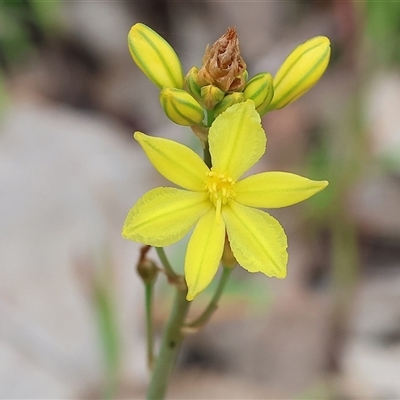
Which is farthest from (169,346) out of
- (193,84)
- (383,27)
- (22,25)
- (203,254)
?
(22,25)

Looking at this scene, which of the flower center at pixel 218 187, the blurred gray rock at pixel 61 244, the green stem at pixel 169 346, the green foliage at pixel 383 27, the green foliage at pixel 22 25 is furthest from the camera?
the green foliage at pixel 22 25

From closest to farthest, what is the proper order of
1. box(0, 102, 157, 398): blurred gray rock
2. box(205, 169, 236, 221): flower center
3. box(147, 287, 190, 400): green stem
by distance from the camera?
box(205, 169, 236, 221): flower center, box(147, 287, 190, 400): green stem, box(0, 102, 157, 398): blurred gray rock

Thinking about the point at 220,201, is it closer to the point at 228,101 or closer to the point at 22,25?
the point at 228,101

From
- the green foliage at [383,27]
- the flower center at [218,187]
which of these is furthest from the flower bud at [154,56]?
the green foliage at [383,27]

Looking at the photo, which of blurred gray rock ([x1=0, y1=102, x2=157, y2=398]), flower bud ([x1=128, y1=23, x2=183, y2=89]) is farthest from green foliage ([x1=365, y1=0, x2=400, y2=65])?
flower bud ([x1=128, y1=23, x2=183, y2=89])

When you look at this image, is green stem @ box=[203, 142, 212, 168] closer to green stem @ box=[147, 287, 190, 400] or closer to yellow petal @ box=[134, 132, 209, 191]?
yellow petal @ box=[134, 132, 209, 191]

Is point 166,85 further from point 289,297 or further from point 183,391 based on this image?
point 289,297

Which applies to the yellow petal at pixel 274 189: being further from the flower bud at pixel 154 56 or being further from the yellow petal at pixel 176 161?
the flower bud at pixel 154 56
